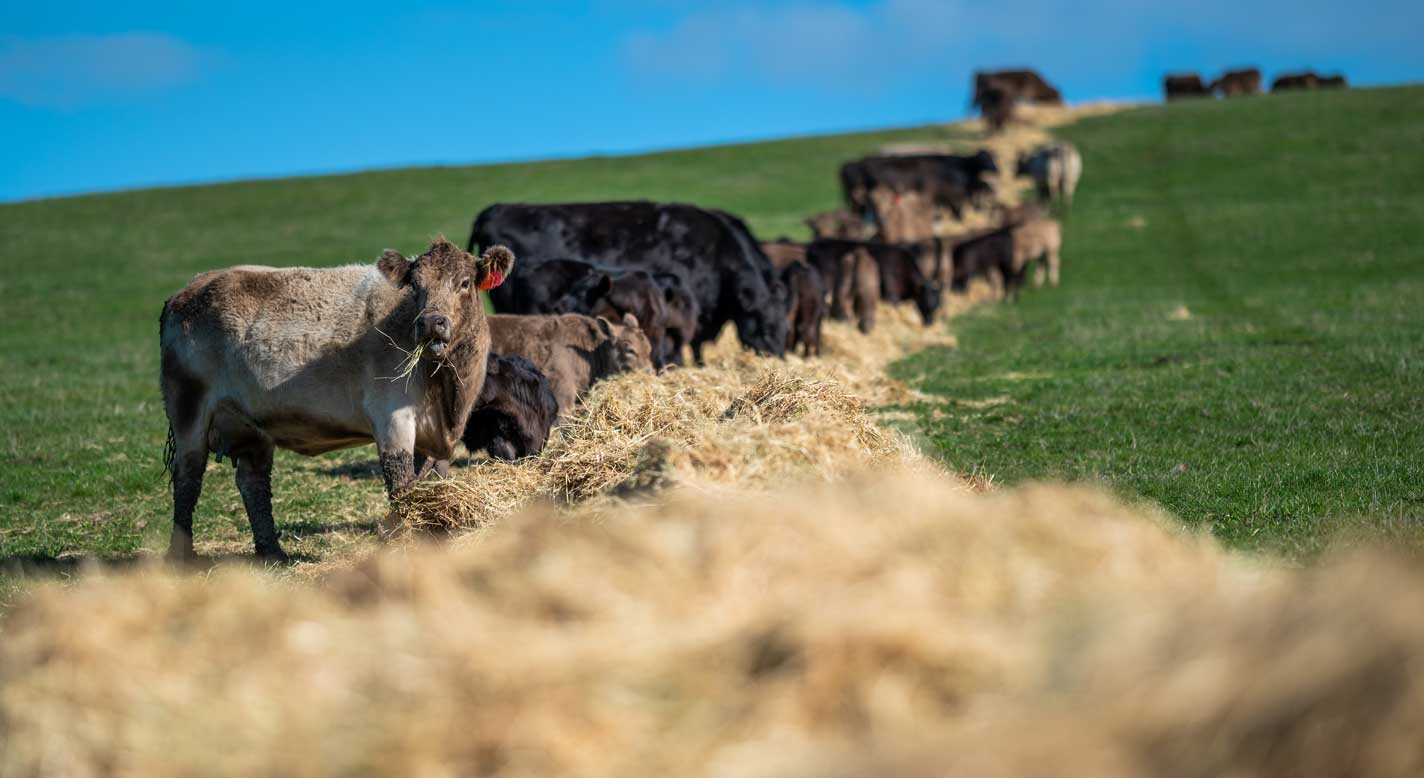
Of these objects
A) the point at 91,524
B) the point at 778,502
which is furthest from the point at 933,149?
the point at 778,502

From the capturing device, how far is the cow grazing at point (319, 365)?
25.8 ft

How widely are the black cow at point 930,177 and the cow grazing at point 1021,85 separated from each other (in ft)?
63.0

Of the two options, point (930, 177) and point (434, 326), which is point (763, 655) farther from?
point (930, 177)

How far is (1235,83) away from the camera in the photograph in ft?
231

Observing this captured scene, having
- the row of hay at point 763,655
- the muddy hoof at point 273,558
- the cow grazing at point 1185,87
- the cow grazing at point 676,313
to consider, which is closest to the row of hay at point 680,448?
the row of hay at point 763,655

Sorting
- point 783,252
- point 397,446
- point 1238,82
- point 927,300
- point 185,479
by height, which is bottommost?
point 185,479

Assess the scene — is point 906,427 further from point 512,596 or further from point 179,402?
point 512,596

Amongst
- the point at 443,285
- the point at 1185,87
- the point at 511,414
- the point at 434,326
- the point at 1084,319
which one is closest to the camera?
the point at 434,326

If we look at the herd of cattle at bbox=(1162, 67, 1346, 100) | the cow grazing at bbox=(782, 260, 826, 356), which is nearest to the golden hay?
the cow grazing at bbox=(782, 260, 826, 356)

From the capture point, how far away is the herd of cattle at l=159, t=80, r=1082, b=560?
791 centimetres

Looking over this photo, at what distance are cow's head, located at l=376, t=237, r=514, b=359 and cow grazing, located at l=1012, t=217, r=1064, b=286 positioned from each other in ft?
69.4

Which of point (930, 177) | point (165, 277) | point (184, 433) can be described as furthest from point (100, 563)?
point (930, 177)

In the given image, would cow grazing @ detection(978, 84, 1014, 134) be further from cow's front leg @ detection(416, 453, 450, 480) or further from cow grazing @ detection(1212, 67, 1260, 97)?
cow's front leg @ detection(416, 453, 450, 480)

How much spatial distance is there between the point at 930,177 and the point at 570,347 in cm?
3145
